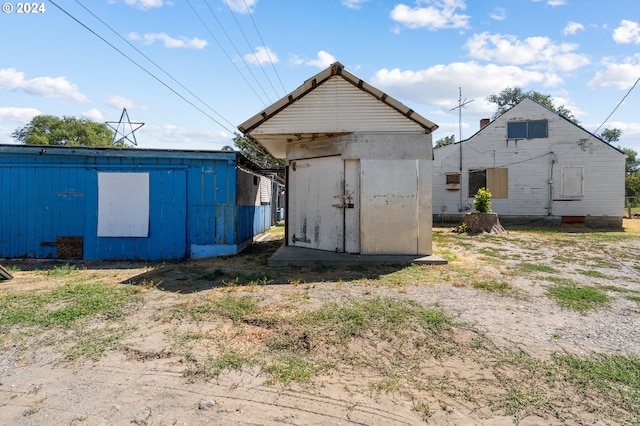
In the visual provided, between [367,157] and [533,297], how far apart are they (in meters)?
4.44

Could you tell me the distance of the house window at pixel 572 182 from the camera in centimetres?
1930

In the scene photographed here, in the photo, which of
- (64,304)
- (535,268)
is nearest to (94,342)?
(64,304)

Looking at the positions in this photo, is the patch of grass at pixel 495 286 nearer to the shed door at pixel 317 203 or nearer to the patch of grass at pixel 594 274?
the patch of grass at pixel 594 274

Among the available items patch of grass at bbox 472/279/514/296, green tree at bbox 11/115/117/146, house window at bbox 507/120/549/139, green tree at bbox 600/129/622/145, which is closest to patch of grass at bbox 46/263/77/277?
patch of grass at bbox 472/279/514/296

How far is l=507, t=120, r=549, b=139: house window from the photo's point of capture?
64.8 ft

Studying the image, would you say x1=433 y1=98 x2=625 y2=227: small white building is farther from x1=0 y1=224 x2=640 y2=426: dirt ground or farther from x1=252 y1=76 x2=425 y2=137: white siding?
x1=0 y1=224 x2=640 y2=426: dirt ground

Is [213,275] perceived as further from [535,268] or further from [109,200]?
[535,268]

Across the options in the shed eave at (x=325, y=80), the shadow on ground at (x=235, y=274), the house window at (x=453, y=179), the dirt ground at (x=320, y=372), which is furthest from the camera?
the house window at (x=453, y=179)

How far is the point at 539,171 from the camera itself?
1973cm

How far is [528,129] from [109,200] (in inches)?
797

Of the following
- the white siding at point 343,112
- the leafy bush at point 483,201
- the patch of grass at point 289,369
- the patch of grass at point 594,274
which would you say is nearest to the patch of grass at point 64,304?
the patch of grass at point 289,369

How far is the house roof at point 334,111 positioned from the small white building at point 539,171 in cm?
1400

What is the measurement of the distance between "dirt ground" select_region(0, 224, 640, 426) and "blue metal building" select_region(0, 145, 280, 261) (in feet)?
9.81

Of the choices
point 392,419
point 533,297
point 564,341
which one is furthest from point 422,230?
point 392,419
